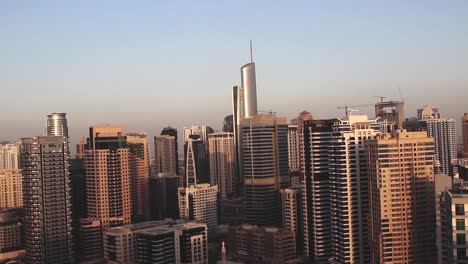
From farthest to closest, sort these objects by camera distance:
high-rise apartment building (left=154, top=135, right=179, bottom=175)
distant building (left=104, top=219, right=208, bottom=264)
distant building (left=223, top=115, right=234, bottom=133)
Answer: distant building (left=223, top=115, right=234, bottom=133), high-rise apartment building (left=154, top=135, right=179, bottom=175), distant building (left=104, top=219, right=208, bottom=264)

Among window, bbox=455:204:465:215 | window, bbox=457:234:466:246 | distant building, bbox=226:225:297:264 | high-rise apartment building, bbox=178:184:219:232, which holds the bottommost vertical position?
distant building, bbox=226:225:297:264

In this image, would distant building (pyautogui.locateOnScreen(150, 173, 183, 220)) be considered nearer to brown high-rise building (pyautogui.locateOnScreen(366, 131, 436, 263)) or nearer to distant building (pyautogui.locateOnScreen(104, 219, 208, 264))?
distant building (pyautogui.locateOnScreen(104, 219, 208, 264))

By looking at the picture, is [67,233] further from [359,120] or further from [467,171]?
[467,171]

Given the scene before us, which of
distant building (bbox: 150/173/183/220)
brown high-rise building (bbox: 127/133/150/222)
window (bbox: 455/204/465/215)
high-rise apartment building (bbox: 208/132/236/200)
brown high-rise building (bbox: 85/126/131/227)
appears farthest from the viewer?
high-rise apartment building (bbox: 208/132/236/200)

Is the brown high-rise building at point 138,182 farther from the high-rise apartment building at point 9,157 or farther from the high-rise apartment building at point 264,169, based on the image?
the high-rise apartment building at point 9,157

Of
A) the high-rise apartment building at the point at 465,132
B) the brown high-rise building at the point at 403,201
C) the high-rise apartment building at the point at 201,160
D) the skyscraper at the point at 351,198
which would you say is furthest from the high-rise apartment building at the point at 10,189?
the high-rise apartment building at the point at 465,132

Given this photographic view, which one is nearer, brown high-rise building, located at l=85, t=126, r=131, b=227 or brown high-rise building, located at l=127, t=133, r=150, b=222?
brown high-rise building, located at l=85, t=126, r=131, b=227

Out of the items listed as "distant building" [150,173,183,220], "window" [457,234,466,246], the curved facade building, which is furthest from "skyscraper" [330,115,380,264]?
the curved facade building
